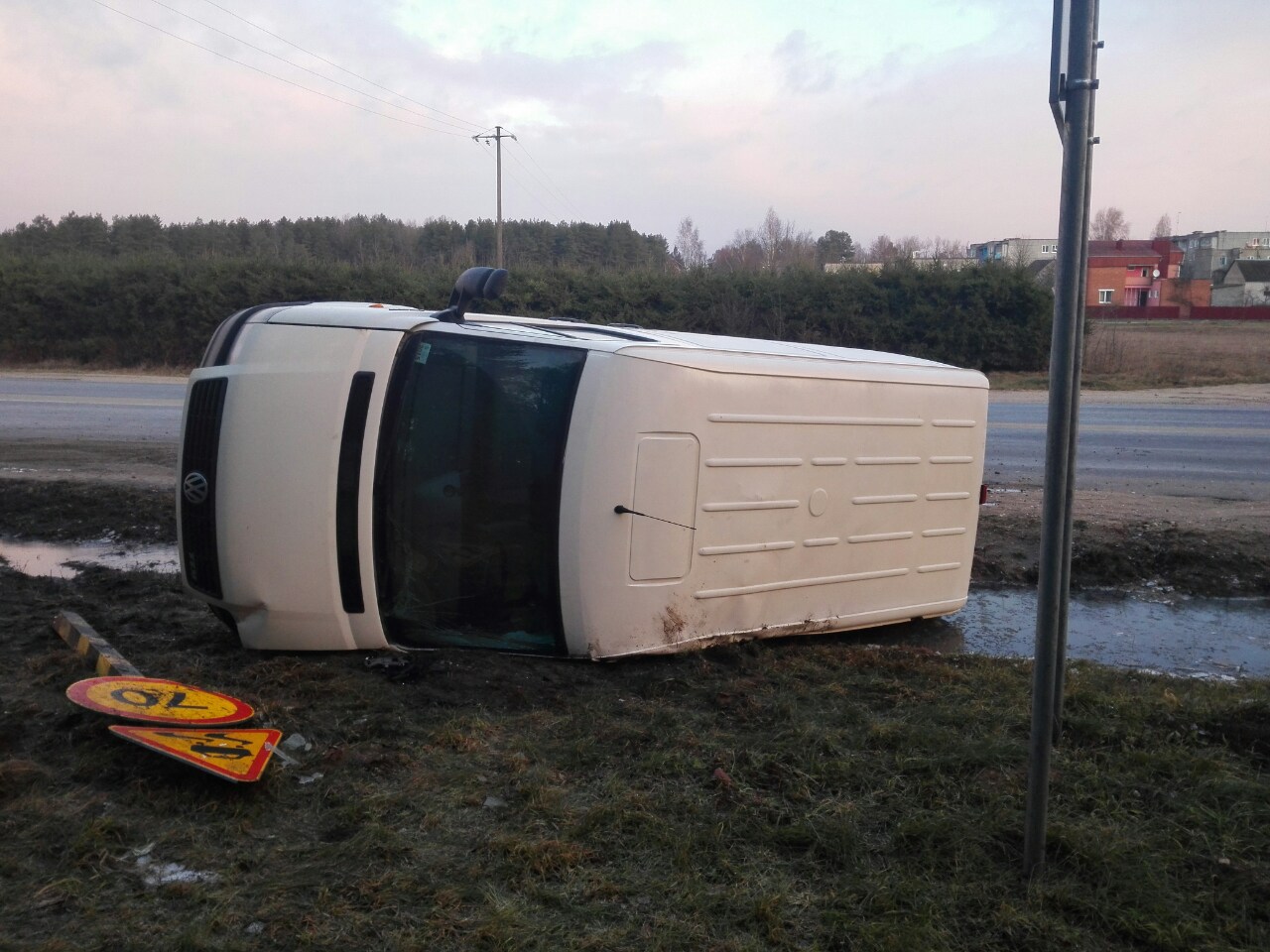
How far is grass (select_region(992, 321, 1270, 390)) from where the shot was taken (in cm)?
2748

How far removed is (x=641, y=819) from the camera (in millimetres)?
3225

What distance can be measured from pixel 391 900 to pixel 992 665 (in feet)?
11.1

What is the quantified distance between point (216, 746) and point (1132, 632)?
5.16 m

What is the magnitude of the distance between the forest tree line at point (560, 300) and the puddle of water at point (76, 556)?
2316 centimetres

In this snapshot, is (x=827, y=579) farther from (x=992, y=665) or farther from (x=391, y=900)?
(x=391, y=900)

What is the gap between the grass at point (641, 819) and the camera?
2664 mm

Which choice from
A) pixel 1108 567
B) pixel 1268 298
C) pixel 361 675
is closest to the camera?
pixel 361 675

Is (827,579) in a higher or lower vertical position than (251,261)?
lower

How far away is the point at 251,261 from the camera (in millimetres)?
34906

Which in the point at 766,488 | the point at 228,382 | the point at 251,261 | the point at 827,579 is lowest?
the point at 827,579

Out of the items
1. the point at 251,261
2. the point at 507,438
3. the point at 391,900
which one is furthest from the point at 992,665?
the point at 251,261

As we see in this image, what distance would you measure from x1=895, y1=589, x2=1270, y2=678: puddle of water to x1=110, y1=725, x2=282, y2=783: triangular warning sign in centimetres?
383

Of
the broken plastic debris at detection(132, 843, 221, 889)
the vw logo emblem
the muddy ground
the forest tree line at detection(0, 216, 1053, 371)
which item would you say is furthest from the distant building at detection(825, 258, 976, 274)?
the broken plastic debris at detection(132, 843, 221, 889)

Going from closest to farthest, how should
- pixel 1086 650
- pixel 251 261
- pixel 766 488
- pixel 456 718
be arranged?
pixel 456 718
pixel 766 488
pixel 1086 650
pixel 251 261
